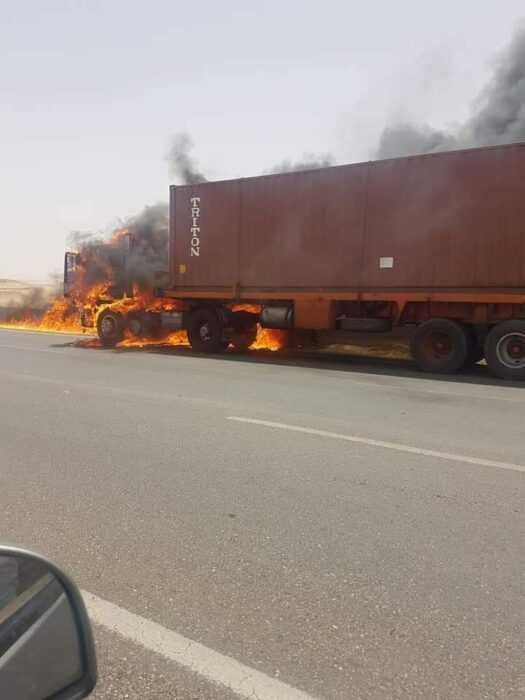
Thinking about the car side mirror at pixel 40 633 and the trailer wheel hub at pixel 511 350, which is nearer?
the car side mirror at pixel 40 633

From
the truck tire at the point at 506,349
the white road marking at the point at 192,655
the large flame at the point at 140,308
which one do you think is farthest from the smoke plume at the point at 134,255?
the white road marking at the point at 192,655

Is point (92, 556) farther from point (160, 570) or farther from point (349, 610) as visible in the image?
point (349, 610)

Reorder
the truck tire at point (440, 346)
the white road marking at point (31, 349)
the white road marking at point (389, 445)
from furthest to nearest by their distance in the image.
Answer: the white road marking at point (31, 349)
the truck tire at point (440, 346)
the white road marking at point (389, 445)

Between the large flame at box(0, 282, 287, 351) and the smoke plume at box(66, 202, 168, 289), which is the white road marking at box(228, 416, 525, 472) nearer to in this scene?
the large flame at box(0, 282, 287, 351)

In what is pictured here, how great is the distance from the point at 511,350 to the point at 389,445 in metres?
6.16

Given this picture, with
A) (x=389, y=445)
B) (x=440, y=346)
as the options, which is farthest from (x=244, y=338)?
(x=389, y=445)

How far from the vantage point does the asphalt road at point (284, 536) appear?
2.31 meters

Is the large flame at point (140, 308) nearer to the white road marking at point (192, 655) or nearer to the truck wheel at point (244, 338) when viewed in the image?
the truck wheel at point (244, 338)

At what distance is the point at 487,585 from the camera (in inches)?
115

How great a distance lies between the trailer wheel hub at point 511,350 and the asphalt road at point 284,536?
136 inches

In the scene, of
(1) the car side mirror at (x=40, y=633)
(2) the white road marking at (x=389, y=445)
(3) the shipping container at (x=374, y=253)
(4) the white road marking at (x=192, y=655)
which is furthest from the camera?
(3) the shipping container at (x=374, y=253)

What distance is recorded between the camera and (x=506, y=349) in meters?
10.6

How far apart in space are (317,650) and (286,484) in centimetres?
198

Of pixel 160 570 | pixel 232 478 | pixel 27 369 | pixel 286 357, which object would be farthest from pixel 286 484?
pixel 286 357
